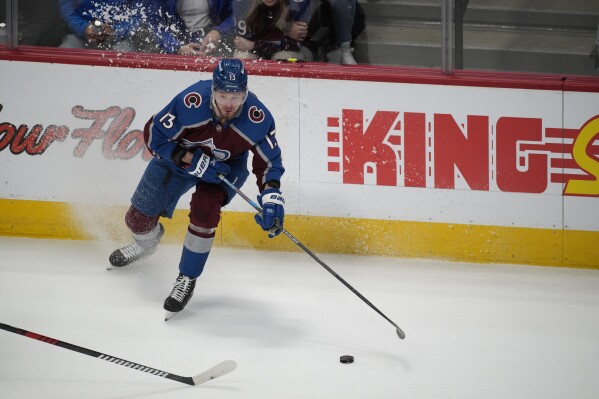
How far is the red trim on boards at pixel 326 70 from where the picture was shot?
542 cm

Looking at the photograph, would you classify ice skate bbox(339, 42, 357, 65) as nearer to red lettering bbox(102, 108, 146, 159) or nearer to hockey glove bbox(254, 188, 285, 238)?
red lettering bbox(102, 108, 146, 159)

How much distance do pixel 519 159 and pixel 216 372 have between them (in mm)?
2443

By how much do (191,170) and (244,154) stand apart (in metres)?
0.36

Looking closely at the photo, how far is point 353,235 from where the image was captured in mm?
5543

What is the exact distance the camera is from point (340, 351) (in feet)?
13.6

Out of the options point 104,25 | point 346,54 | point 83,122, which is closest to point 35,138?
point 83,122

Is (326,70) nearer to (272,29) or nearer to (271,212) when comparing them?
(272,29)

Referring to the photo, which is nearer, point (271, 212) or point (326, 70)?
point (271, 212)

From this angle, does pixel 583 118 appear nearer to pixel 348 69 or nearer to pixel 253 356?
pixel 348 69

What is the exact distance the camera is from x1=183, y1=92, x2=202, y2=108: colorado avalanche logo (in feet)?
14.4

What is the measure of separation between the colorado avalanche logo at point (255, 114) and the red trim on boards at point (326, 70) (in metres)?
1.09

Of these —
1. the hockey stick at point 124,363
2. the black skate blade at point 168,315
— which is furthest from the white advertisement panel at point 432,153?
the hockey stick at point 124,363

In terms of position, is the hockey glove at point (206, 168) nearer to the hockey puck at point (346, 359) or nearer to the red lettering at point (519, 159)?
the hockey puck at point (346, 359)

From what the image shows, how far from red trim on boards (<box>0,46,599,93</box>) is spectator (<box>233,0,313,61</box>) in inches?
2.5
